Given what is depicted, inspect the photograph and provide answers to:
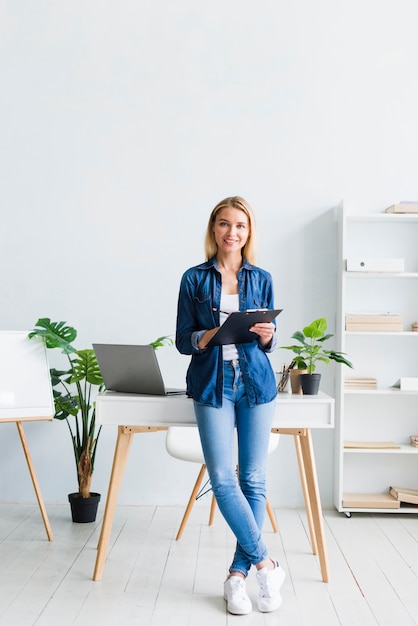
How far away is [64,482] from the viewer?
4348 mm

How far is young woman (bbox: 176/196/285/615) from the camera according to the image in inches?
107

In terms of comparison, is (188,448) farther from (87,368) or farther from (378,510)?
(378,510)

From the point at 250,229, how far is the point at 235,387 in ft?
1.98

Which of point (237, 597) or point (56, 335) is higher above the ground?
point (56, 335)

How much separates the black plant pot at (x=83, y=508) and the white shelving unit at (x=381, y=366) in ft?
4.59

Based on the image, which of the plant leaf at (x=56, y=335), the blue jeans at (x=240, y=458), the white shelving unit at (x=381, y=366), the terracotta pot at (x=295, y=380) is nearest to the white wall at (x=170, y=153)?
the white shelving unit at (x=381, y=366)

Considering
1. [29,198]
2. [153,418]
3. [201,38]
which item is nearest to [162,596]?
[153,418]

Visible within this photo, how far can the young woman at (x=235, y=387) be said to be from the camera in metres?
2.73

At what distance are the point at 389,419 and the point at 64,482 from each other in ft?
6.12

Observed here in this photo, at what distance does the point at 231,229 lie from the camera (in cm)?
285

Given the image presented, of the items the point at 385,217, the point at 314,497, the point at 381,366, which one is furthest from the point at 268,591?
the point at 385,217

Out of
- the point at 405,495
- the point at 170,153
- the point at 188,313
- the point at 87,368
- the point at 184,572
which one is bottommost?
the point at 184,572

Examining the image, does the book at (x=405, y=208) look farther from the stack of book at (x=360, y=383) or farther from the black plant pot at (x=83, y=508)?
the black plant pot at (x=83, y=508)

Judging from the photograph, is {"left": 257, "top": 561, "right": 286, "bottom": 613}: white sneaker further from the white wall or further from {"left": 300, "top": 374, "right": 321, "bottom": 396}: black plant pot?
the white wall
